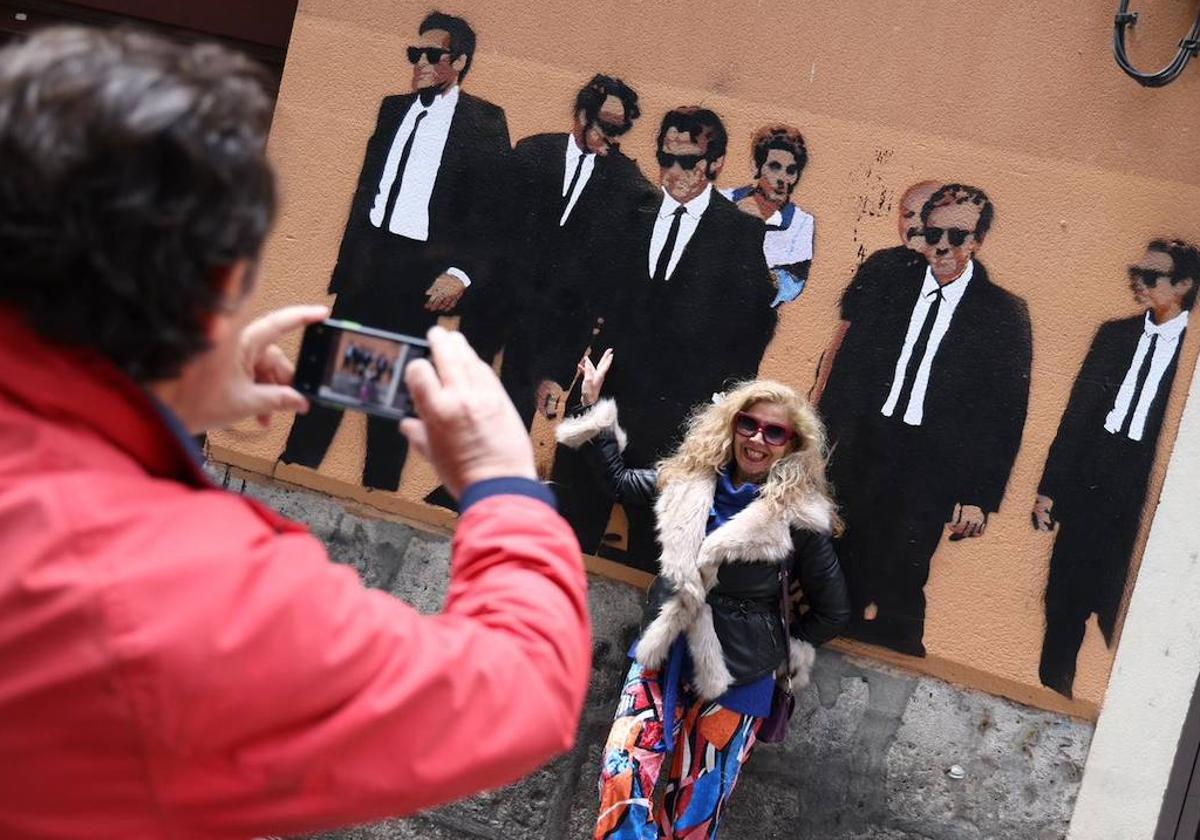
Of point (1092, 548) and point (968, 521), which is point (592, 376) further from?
point (1092, 548)

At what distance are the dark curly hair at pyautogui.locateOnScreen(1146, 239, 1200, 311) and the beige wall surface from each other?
4cm

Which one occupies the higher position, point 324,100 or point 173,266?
point 324,100

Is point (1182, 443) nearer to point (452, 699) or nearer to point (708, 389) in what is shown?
point (708, 389)

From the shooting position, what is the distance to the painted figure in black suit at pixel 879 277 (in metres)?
4.49

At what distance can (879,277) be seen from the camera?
4.52 metres

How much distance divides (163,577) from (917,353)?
12.5 feet

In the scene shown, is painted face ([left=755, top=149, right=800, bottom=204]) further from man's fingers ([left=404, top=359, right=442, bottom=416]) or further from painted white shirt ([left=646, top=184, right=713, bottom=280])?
man's fingers ([left=404, top=359, right=442, bottom=416])

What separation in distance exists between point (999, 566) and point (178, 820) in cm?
379

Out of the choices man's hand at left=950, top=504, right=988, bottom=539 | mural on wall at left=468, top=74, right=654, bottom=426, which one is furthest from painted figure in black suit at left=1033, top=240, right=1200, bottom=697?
mural on wall at left=468, top=74, right=654, bottom=426

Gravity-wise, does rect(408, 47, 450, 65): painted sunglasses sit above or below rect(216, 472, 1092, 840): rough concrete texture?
above

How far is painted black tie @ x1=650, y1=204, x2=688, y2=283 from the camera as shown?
4.69m

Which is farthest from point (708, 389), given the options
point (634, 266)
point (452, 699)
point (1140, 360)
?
point (452, 699)

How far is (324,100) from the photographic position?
4988mm

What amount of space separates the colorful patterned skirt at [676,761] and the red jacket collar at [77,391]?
10.7 feet
